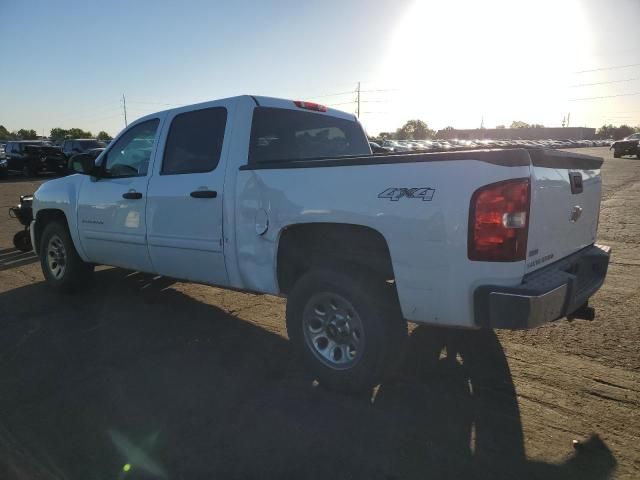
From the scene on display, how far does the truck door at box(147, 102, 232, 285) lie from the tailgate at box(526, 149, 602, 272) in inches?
90.0

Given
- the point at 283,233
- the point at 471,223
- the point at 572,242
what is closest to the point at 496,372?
the point at 572,242

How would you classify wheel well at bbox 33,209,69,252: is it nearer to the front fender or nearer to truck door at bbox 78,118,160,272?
the front fender

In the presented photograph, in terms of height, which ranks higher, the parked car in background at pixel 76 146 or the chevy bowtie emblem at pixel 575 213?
the parked car in background at pixel 76 146

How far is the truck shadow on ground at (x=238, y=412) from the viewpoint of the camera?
2.50 m

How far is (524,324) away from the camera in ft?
7.92

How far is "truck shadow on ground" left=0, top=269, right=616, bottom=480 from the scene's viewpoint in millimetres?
2500

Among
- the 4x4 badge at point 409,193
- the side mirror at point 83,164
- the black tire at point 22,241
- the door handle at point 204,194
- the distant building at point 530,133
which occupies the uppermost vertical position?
the distant building at point 530,133

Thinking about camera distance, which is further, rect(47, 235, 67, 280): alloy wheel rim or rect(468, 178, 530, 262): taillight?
rect(47, 235, 67, 280): alloy wheel rim

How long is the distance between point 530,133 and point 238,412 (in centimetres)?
13950

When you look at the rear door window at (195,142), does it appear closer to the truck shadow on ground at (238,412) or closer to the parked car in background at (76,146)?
the truck shadow on ground at (238,412)

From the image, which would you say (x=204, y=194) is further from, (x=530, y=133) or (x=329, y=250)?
(x=530, y=133)

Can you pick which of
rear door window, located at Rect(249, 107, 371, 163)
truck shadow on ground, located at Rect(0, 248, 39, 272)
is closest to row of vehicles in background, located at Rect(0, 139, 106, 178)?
truck shadow on ground, located at Rect(0, 248, 39, 272)

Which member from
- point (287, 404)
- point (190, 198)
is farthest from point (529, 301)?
point (190, 198)

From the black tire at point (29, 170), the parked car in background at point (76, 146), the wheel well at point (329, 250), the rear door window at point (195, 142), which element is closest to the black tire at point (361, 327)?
the wheel well at point (329, 250)
